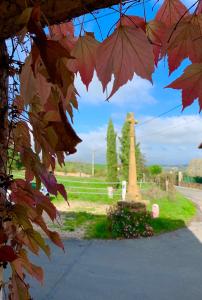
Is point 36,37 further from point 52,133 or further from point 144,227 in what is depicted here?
point 144,227

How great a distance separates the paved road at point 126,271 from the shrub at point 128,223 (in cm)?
26

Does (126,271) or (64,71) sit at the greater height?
(64,71)

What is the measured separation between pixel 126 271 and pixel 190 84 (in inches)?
177

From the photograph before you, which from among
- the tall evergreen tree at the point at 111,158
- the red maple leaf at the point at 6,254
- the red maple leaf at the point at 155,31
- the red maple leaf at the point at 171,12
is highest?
the tall evergreen tree at the point at 111,158

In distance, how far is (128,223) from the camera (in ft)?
21.5

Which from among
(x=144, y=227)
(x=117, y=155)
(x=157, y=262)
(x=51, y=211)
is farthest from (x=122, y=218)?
(x=117, y=155)

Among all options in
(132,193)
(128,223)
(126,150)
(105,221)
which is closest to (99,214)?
(105,221)

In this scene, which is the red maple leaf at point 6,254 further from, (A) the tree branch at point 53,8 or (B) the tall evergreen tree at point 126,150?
(B) the tall evergreen tree at point 126,150

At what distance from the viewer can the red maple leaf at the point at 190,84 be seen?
0.34 metres

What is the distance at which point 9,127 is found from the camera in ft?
1.59

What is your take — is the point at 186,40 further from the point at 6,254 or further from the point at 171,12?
the point at 6,254

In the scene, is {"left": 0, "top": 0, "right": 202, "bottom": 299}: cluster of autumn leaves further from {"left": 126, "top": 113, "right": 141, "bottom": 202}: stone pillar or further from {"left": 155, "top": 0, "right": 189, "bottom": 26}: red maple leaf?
{"left": 126, "top": 113, "right": 141, "bottom": 202}: stone pillar

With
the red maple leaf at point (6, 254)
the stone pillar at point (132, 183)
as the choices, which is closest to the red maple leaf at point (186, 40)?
the red maple leaf at point (6, 254)

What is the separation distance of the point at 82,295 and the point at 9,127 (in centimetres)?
354
